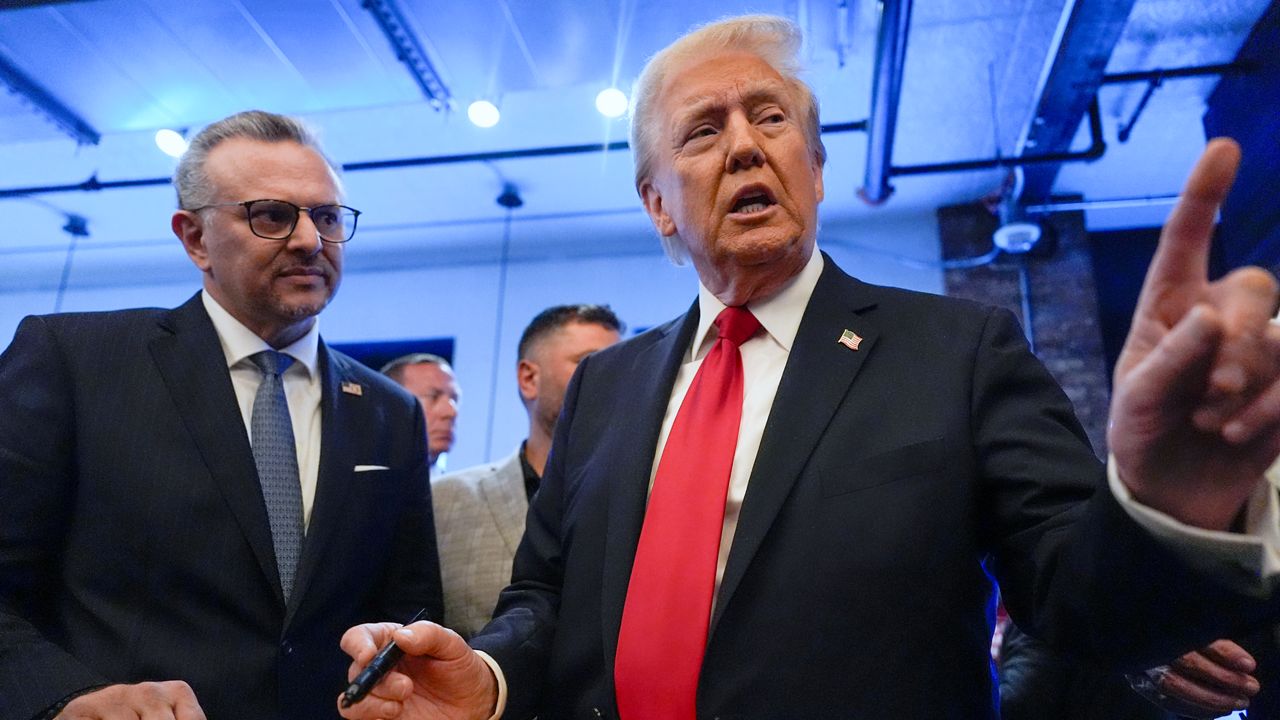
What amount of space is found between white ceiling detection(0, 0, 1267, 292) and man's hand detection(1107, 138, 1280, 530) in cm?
301

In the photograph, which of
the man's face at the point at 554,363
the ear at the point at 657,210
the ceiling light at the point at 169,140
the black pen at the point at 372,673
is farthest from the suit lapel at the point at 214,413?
the ceiling light at the point at 169,140

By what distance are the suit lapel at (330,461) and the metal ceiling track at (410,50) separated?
2.10m

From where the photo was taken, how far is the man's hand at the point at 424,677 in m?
1.05

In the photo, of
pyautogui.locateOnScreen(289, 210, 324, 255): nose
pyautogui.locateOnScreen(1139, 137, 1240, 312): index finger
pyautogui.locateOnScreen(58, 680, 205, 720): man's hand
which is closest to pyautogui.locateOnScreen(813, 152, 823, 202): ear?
pyautogui.locateOnScreen(1139, 137, 1240, 312): index finger

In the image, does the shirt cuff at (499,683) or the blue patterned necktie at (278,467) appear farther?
the blue patterned necktie at (278,467)

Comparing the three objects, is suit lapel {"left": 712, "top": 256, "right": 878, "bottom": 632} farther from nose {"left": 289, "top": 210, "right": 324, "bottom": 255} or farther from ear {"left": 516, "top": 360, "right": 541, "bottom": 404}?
ear {"left": 516, "top": 360, "right": 541, "bottom": 404}

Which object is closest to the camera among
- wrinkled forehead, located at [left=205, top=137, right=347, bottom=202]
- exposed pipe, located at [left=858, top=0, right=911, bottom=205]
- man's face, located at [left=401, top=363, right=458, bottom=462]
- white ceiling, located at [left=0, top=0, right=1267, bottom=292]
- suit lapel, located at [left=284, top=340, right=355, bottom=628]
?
suit lapel, located at [left=284, top=340, right=355, bottom=628]

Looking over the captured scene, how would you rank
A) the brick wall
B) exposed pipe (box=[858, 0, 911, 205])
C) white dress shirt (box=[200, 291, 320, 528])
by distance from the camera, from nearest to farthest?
1. white dress shirt (box=[200, 291, 320, 528])
2. exposed pipe (box=[858, 0, 911, 205])
3. the brick wall

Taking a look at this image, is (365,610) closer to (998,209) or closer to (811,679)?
(811,679)

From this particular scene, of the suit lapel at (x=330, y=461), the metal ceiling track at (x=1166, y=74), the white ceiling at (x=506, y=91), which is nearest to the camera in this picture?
the suit lapel at (x=330, y=461)

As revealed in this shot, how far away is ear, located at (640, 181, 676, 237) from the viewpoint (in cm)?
166

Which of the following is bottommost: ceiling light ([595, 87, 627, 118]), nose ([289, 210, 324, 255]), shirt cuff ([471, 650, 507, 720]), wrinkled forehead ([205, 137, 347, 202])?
shirt cuff ([471, 650, 507, 720])

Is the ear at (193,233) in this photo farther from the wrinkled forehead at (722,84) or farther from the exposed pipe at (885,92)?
the exposed pipe at (885,92)

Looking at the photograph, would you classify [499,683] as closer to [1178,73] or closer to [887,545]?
[887,545]
